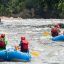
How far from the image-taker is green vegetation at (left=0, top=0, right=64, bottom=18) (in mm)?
50375

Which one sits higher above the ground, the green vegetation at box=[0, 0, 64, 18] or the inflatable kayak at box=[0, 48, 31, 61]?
the inflatable kayak at box=[0, 48, 31, 61]

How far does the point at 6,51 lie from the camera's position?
12898mm

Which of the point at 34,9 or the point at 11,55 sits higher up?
the point at 11,55

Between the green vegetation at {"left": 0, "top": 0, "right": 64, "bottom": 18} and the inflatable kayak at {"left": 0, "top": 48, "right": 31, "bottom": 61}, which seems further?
the green vegetation at {"left": 0, "top": 0, "right": 64, "bottom": 18}

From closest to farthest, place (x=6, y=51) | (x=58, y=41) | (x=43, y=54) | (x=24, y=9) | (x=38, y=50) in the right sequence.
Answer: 1. (x=6, y=51)
2. (x=43, y=54)
3. (x=38, y=50)
4. (x=58, y=41)
5. (x=24, y=9)

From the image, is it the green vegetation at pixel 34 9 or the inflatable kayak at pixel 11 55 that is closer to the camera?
the inflatable kayak at pixel 11 55

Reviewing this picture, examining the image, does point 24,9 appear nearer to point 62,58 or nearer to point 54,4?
point 54,4

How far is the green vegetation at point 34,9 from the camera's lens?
50.4 meters

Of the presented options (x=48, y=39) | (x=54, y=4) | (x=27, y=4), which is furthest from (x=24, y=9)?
(x=48, y=39)

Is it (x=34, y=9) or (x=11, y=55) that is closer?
(x=11, y=55)

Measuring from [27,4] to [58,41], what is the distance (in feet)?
109

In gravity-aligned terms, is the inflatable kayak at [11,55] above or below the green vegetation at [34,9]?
above

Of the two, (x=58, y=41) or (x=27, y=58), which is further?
(x=58, y=41)

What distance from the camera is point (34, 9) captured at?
2025 inches
